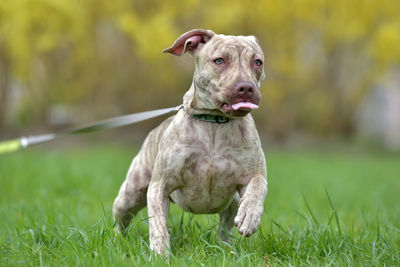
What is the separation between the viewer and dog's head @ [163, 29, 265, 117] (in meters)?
2.98

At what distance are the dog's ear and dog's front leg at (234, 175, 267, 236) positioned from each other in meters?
0.97

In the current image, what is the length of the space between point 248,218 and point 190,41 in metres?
1.22

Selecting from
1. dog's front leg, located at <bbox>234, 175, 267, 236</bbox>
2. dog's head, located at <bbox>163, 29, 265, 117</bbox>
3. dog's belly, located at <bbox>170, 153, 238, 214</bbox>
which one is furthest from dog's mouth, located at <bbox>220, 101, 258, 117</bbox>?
dog's front leg, located at <bbox>234, 175, 267, 236</bbox>

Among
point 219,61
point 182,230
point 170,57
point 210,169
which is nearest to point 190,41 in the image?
point 219,61

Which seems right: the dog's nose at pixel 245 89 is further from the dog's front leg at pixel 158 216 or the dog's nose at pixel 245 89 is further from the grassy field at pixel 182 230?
the grassy field at pixel 182 230

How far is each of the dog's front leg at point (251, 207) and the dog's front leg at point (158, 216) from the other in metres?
0.47

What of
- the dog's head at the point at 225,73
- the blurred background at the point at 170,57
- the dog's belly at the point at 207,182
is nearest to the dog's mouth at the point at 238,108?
the dog's head at the point at 225,73

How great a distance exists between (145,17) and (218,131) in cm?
1172

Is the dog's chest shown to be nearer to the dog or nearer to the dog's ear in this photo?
the dog

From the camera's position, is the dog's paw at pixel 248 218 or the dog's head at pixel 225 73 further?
the dog's head at pixel 225 73

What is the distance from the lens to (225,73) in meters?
3.10

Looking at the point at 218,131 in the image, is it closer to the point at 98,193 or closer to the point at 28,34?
the point at 98,193

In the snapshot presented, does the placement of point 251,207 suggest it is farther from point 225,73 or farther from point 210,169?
point 225,73

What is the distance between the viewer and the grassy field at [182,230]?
2.98m
